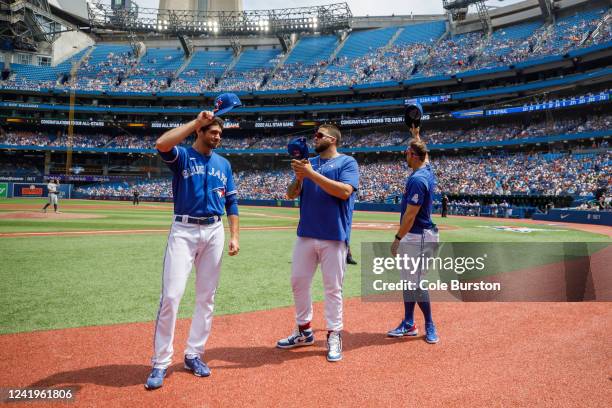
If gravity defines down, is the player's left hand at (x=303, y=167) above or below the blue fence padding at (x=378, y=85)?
below

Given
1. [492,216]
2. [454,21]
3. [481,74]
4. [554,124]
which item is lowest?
[492,216]

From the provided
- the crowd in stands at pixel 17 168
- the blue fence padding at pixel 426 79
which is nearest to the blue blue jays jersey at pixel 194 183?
the blue fence padding at pixel 426 79

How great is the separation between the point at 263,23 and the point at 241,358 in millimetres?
67150

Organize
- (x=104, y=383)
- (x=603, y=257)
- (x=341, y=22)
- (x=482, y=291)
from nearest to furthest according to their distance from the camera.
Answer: (x=104, y=383)
(x=482, y=291)
(x=603, y=257)
(x=341, y=22)

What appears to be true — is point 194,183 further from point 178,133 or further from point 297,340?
point 297,340

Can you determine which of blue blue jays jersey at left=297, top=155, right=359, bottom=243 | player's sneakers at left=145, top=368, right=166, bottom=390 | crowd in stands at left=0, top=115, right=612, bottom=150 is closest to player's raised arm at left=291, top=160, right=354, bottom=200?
blue blue jays jersey at left=297, top=155, right=359, bottom=243

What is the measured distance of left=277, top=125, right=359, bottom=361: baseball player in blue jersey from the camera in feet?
12.9

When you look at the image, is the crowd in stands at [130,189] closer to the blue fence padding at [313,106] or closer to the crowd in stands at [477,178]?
the crowd in stands at [477,178]

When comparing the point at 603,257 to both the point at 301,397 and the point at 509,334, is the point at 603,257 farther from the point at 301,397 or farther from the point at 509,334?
the point at 301,397

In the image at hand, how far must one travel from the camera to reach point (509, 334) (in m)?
4.69

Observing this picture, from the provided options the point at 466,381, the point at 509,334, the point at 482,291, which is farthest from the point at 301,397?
the point at 482,291

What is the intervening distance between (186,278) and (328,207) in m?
1.51

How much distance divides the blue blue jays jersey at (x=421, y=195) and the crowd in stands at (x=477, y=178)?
31.4 meters

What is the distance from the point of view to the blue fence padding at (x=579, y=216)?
959 inches
